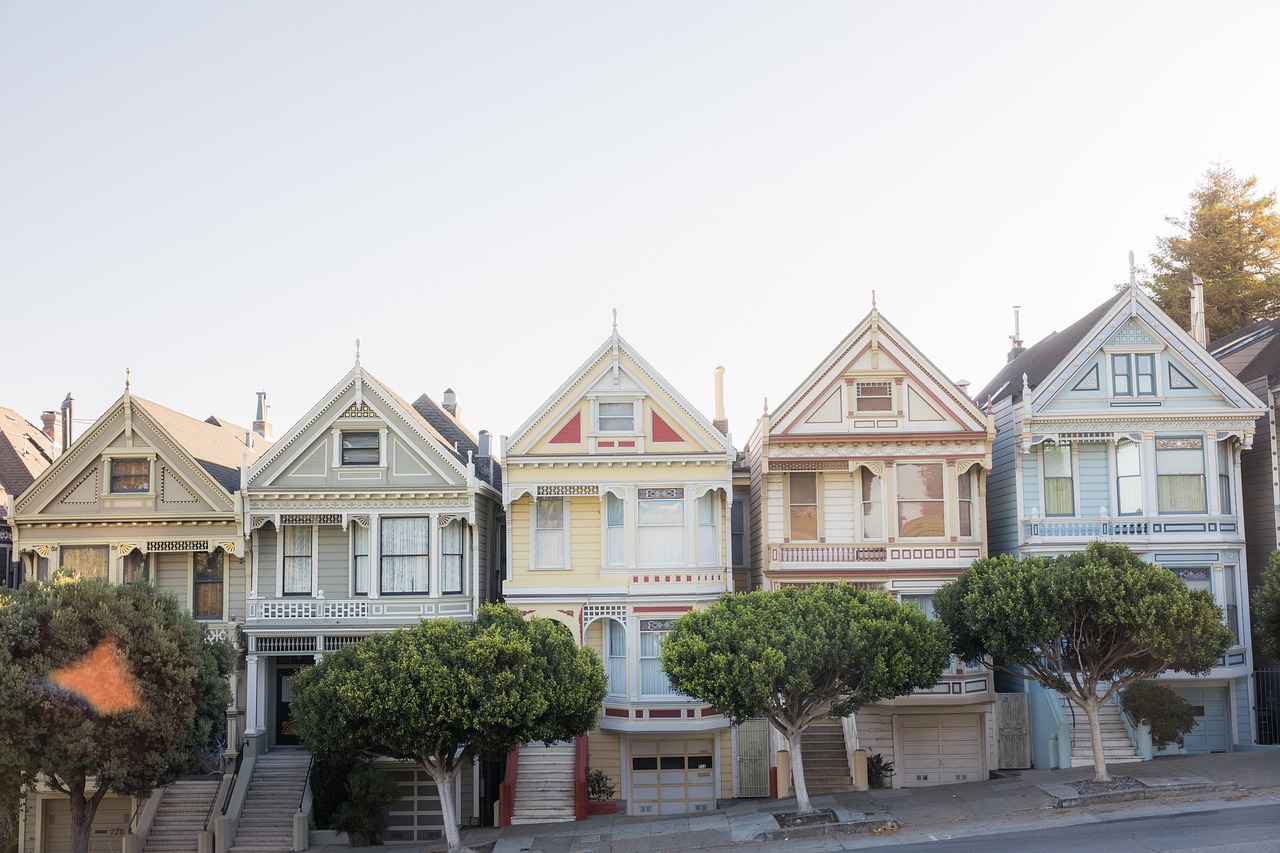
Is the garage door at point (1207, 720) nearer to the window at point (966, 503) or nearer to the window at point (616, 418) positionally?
the window at point (966, 503)

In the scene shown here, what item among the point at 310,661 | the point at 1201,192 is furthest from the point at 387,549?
the point at 1201,192

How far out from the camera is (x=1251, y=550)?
1417 inches

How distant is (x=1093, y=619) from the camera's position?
91.3ft

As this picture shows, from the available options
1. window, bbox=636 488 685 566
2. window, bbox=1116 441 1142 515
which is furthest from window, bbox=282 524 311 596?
window, bbox=1116 441 1142 515

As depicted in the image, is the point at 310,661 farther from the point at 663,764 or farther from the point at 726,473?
the point at 726,473

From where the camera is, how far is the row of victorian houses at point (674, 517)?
111 feet

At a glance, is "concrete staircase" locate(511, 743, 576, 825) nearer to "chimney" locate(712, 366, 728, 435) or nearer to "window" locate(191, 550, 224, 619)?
"window" locate(191, 550, 224, 619)

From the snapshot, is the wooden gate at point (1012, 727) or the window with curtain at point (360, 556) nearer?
the wooden gate at point (1012, 727)

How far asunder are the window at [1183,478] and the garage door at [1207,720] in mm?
5292

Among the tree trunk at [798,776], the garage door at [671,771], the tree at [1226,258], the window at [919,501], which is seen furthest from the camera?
the tree at [1226,258]

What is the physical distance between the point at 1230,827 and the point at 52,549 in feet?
105

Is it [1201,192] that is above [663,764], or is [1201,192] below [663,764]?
above

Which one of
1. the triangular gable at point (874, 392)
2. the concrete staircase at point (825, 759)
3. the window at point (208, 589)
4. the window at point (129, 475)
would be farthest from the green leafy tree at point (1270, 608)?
the window at point (129, 475)

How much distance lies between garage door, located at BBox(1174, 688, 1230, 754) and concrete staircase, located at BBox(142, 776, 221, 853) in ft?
91.5
